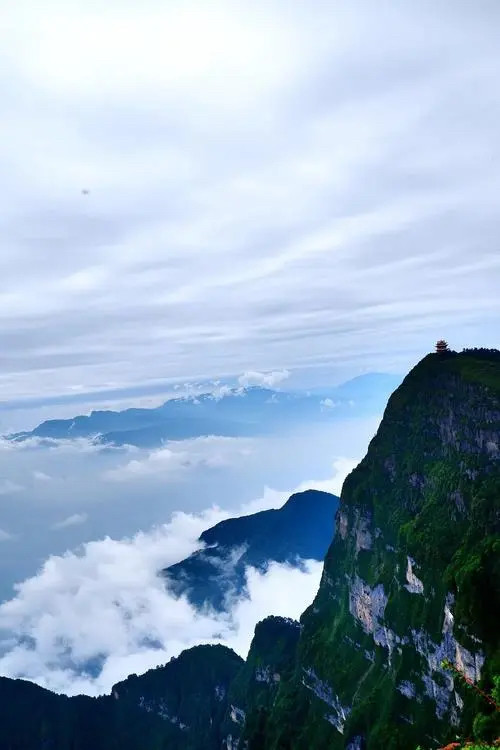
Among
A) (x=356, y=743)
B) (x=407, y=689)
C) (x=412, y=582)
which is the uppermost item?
(x=412, y=582)

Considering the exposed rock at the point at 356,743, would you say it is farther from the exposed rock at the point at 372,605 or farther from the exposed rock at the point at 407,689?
the exposed rock at the point at 372,605

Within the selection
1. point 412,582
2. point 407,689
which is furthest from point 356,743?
point 412,582

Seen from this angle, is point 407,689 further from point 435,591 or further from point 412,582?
point 435,591

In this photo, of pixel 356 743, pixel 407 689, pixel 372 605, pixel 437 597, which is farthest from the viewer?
pixel 372 605

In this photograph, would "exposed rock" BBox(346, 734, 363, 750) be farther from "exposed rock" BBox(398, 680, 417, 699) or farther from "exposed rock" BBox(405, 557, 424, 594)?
"exposed rock" BBox(405, 557, 424, 594)

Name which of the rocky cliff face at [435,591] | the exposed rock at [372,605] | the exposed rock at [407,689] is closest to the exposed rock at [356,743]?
the rocky cliff face at [435,591]

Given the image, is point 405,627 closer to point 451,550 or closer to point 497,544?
point 451,550

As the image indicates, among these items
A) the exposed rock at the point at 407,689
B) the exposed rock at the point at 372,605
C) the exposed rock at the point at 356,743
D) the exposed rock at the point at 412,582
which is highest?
the exposed rock at the point at 412,582

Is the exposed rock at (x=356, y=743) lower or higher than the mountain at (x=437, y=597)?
lower

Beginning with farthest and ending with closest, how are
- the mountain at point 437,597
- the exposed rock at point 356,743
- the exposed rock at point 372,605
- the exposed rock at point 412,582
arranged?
the exposed rock at point 372,605, the exposed rock at point 356,743, the exposed rock at point 412,582, the mountain at point 437,597

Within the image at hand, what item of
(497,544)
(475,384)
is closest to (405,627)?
(497,544)

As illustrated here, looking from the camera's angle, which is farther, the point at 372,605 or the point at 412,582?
the point at 372,605
